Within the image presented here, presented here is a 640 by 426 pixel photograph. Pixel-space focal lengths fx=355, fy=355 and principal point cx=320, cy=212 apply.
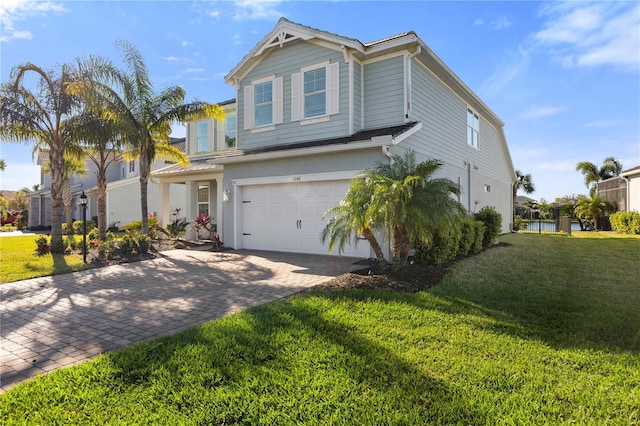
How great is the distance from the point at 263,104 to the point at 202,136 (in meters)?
6.05

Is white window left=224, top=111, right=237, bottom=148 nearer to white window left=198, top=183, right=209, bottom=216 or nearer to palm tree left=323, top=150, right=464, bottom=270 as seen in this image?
white window left=198, top=183, right=209, bottom=216

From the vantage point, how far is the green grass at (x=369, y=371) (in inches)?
112

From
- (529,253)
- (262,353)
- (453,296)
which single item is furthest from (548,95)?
(262,353)

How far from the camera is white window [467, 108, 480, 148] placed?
53.6 feet

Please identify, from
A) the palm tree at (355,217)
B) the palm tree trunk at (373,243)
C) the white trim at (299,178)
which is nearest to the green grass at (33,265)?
the white trim at (299,178)

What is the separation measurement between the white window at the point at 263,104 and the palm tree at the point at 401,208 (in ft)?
21.0

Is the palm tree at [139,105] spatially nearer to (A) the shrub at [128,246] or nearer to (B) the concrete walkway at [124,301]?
(A) the shrub at [128,246]

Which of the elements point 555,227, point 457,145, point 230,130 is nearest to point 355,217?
point 457,145

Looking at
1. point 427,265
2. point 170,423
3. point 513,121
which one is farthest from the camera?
point 513,121

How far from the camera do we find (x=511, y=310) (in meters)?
5.52

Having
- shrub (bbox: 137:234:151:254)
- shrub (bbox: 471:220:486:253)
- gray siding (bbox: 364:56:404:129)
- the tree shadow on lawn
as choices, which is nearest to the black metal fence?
shrub (bbox: 471:220:486:253)

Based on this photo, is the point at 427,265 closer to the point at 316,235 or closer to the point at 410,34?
the point at 316,235

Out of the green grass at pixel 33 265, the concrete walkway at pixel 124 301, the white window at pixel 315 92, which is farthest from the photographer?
the white window at pixel 315 92

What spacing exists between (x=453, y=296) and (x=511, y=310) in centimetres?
99
